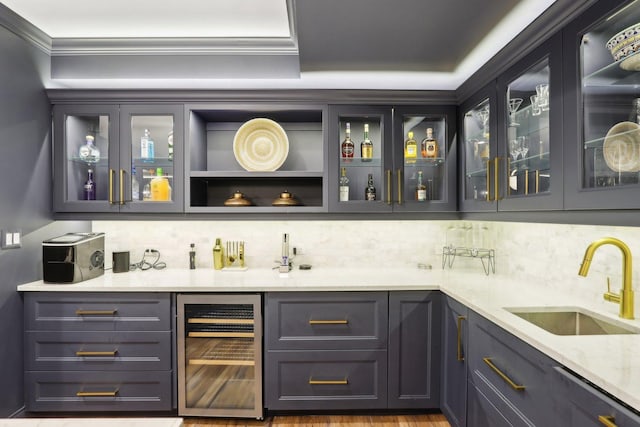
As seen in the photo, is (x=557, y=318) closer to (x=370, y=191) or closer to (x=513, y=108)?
(x=513, y=108)

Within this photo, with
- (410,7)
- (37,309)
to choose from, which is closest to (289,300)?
(37,309)

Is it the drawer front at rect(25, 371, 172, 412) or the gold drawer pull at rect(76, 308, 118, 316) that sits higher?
the gold drawer pull at rect(76, 308, 118, 316)

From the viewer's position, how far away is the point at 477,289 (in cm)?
209

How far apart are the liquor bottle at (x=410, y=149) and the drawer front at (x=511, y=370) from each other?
124 cm

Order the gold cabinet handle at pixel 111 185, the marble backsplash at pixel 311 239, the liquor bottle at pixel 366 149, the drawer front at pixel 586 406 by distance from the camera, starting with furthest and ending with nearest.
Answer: the marble backsplash at pixel 311 239 < the liquor bottle at pixel 366 149 < the gold cabinet handle at pixel 111 185 < the drawer front at pixel 586 406

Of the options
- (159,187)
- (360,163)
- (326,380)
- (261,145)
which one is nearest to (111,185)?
(159,187)

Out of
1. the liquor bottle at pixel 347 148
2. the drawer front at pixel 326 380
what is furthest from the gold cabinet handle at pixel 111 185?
the liquor bottle at pixel 347 148

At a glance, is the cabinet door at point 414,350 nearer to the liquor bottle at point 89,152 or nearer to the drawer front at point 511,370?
the drawer front at point 511,370

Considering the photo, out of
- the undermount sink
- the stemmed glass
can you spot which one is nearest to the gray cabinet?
the undermount sink

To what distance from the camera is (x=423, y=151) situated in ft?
8.75

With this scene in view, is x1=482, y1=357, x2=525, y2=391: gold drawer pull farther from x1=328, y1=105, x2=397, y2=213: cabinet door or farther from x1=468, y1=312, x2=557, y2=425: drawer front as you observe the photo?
x1=328, y1=105, x2=397, y2=213: cabinet door

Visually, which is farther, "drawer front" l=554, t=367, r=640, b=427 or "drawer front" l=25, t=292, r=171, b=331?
"drawer front" l=25, t=292, r=171, b=331

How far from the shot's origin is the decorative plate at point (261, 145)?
2.71 meters

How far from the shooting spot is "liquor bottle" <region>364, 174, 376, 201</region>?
8.67 ft
